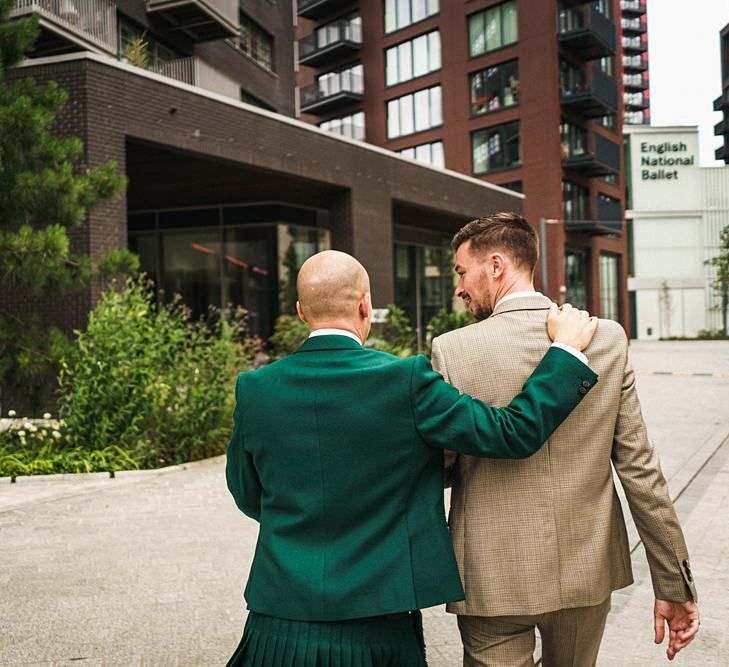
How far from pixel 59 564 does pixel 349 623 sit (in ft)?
13.3

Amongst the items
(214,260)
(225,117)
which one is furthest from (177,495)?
(214,260)

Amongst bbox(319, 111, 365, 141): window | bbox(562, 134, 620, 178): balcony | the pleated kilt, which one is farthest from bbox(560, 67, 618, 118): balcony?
the pleated kilt

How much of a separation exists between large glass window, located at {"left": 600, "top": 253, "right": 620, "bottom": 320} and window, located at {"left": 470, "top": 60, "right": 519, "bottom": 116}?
12.4m

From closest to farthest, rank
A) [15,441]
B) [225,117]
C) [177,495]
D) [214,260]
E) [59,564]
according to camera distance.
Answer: [59,564] → [177,495] → [15,441] → [225,117] → [214,260]

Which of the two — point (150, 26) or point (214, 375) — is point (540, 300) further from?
point (150, 26)

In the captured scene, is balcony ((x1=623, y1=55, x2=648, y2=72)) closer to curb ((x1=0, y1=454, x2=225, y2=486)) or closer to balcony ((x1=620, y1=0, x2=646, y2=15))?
balcony ((x1=620, y1=0, x2=646, y2=15))

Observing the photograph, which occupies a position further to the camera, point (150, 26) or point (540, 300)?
point (150, 26)

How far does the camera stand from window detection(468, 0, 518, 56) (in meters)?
38.0

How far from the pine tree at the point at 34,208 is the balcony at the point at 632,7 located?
109009mm

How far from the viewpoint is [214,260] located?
69.9 feet

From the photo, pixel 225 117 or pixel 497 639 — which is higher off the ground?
pixel 225 117

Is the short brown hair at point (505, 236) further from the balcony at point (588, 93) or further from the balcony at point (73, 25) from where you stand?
the balcony at point (588, 93)

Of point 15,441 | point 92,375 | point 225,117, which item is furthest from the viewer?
point 225,117

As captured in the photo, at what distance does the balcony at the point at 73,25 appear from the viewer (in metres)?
17.5
